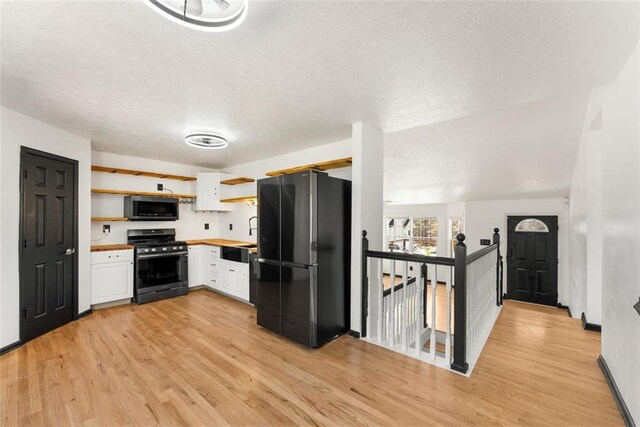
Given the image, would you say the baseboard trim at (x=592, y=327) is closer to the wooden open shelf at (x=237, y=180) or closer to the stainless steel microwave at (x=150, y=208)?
the wooden open shelf at (x=237, y=180)

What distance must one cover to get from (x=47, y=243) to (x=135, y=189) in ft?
6.04

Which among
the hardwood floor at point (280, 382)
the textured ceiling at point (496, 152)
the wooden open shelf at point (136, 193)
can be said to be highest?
the textured ceiling at point (496, 152)

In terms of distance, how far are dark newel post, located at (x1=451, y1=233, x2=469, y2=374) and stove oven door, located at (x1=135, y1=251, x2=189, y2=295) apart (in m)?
4.26

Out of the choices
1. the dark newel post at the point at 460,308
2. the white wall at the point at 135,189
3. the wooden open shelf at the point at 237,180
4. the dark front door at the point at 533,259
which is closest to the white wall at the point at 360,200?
the dark newel post at the point at 460,308

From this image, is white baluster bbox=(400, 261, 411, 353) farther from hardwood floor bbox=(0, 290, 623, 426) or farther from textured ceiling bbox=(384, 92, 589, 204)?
textured ceiling bbox=(384, 92, 589, 204)

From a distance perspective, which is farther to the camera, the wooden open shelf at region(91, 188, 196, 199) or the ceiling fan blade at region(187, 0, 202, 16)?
the wooden open shelf at region(91, 188, 196, 199)

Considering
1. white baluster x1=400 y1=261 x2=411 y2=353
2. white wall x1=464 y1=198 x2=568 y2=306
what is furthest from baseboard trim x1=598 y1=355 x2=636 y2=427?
white wall x1=464 y1=198 x2=568 y2=306

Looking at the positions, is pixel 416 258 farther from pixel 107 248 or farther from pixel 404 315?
pixel 107 248

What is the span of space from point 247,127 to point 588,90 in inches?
130

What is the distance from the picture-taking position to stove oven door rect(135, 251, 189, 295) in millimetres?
4322

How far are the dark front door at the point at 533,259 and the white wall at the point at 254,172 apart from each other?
5.48 m

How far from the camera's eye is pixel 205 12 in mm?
1419

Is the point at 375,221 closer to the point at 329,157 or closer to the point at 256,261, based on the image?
the point at 329,157

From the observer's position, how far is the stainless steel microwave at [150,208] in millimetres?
4508
